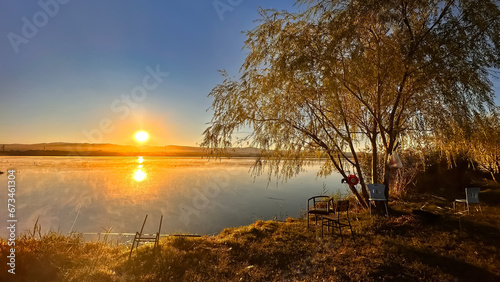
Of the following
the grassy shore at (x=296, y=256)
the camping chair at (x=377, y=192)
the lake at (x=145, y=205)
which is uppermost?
the camping chair at (x=377, y=192)

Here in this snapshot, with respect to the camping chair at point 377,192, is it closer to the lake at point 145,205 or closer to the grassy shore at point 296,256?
the grassy shore at point 296,256

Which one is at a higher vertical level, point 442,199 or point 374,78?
point 374,78

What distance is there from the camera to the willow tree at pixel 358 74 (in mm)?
7652

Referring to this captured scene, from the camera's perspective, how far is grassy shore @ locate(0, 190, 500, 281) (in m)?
5.16

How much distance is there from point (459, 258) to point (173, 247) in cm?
663

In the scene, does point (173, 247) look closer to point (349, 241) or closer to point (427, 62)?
point (349, 241)

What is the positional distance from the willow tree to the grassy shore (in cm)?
308

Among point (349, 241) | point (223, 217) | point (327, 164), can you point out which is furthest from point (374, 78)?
point (223, 217)

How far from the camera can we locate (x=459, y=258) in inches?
222

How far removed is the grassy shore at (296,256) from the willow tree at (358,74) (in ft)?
10.1

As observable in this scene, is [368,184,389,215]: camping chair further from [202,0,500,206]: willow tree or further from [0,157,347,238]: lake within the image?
Answer: [0,157,347,238]: lake

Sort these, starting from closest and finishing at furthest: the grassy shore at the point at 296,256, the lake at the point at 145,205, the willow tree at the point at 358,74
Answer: the grassy shore at the point at 296,256 → the willow tree at the point at 358,74 → the lake at the point at 145,205

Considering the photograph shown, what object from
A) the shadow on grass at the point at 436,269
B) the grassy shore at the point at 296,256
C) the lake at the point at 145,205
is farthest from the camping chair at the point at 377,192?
the lake at the point at 145,205

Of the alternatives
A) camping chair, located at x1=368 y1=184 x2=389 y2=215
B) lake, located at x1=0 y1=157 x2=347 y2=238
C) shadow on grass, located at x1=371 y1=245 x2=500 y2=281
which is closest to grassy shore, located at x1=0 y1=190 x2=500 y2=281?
shadow on grass, located at x1=371 y1=245 x2=500 y2=281
